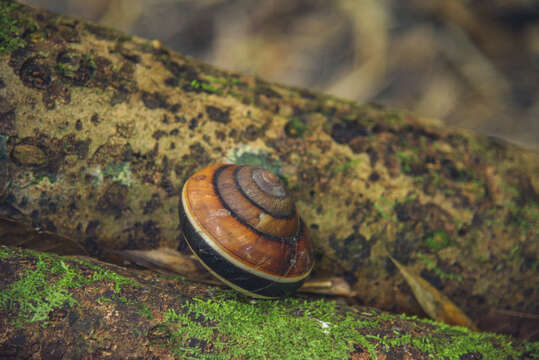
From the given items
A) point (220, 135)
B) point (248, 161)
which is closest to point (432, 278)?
point (248, 161)

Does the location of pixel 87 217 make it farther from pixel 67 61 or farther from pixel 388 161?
pixel 388 161

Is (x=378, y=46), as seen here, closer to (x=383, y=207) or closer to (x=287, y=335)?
(x=383, y=207)

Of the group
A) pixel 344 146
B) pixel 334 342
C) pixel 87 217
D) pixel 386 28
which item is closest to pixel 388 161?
pixel 344 146

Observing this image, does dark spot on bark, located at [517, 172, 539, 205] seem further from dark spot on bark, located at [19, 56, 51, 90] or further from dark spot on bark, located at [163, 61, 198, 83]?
dark spot on bark, located at [19, 56, 51, 90]

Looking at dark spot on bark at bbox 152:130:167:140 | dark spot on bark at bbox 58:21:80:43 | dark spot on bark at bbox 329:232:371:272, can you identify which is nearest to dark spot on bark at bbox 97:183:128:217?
dark spot on bark at bbox 152:130:167:140

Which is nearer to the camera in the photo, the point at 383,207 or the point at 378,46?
the point at 383,207

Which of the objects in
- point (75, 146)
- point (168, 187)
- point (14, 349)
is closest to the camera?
point (14, 349)
